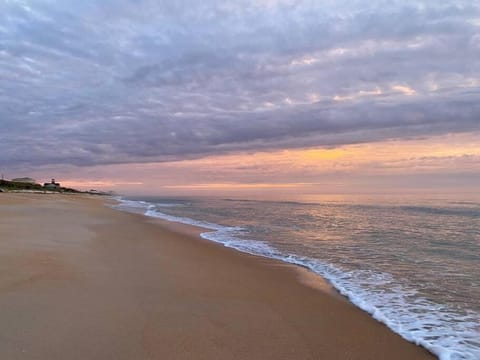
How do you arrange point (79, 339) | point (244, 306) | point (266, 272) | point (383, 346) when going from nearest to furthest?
point (79, 339) < point (383, 346) < point (244, 306) < point (266, 272)

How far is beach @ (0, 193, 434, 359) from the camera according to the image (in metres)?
3.98

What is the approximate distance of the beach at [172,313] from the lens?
157 inches

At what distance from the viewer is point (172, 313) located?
5078 millimetres

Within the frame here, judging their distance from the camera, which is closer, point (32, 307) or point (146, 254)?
point (32, 307)

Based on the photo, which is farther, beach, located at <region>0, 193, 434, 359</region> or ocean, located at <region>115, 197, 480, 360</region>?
ocean, located at <region>115, 197, 480, 360</region>

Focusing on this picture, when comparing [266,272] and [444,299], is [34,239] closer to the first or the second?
[266,272]

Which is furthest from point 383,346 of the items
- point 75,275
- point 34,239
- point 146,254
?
point 34,239

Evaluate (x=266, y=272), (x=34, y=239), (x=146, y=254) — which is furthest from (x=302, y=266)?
(x=34, y=239)

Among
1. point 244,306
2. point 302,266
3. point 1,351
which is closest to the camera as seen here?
point 1,351

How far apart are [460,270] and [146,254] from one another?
7.74 m

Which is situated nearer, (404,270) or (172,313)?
(172,313)

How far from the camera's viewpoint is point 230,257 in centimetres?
1023

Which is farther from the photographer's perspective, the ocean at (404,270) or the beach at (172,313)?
the ocean at (404,270)

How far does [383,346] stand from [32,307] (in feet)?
14.7
